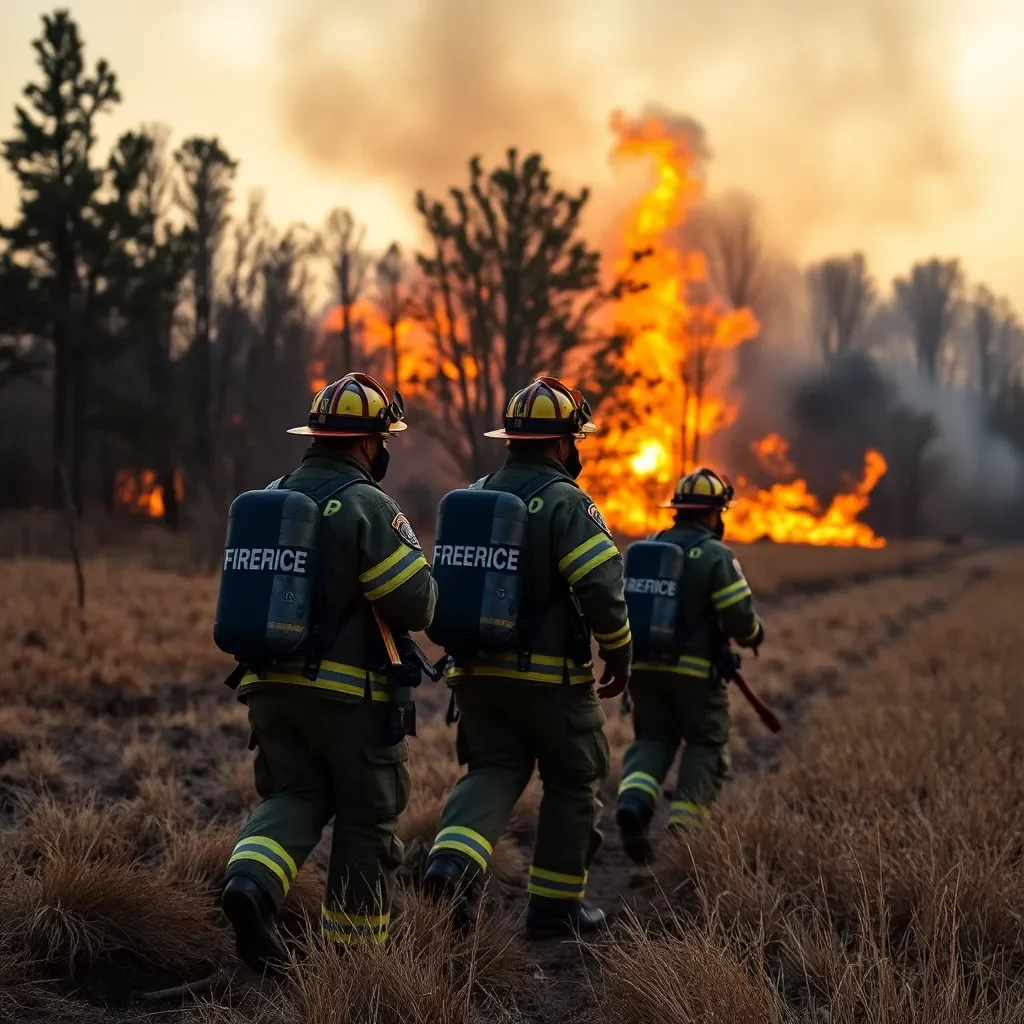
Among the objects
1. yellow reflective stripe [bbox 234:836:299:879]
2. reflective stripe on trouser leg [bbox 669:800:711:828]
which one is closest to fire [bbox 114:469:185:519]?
reflective stripe on trouser leg [bbox 669:800:711:828]

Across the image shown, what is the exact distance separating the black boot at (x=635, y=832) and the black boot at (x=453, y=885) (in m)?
1.52

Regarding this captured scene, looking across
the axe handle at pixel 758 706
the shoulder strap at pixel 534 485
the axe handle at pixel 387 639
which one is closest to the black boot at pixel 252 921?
the axe handle at pixel 387 639

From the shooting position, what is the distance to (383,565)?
334 cm

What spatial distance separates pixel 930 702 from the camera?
8.30m

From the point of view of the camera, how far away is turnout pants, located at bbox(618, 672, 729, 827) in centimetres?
533

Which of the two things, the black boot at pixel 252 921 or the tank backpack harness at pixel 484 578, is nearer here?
the black boot at pixel 252 921

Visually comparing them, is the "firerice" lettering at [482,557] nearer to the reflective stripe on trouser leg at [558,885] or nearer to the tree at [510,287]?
the reflective stripe on trouser leg at [558,885]

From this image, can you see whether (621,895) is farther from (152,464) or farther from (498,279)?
(152,464)

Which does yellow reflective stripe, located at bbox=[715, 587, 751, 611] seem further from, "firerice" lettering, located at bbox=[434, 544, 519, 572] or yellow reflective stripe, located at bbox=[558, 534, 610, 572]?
"firerice" lettering, located at bbox=[434, 544, 519, 572]

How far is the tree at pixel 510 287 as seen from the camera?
20.0 m

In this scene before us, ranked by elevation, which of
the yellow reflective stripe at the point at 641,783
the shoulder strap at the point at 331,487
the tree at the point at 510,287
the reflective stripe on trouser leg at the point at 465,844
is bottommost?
the yellow reflective stripe at the point at 641,783

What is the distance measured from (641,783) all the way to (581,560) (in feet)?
6.14

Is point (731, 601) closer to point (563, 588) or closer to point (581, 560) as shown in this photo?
point (563, 588)

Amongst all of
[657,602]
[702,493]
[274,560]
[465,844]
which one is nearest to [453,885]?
[465,844]
